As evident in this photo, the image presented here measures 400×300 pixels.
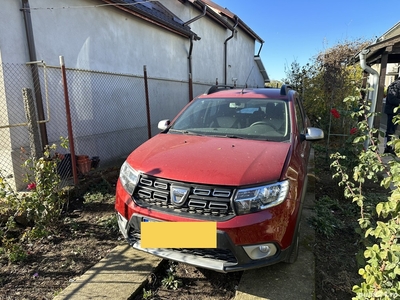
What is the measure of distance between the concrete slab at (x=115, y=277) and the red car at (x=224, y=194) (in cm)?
33

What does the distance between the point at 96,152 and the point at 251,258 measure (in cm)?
460

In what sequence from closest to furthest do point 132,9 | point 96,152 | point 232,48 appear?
1. point 96,152
2. point 132,9
3. point 232,48

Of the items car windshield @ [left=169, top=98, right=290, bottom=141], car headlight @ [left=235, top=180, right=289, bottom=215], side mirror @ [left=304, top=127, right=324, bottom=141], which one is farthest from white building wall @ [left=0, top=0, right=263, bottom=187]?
side mirror @ [left=304, top=127, right=324, bottom=141]

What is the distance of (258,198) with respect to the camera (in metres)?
2.07

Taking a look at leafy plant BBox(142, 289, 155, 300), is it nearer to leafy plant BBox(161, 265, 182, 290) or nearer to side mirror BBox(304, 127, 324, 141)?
leafy plant BBox(161, 265, 182, 290)

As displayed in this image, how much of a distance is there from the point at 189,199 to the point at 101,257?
1361 millimetres

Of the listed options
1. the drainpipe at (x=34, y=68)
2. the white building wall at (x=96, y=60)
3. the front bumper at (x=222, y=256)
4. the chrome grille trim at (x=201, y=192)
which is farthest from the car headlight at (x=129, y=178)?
the drainpipe at (x=34, y=68)

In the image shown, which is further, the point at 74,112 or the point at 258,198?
the point at 74,112

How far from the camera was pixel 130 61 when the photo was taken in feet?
22.8

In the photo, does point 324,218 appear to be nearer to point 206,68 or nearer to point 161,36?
point 161,36

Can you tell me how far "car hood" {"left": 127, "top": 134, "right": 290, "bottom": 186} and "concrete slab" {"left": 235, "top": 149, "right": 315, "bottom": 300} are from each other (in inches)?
38.3

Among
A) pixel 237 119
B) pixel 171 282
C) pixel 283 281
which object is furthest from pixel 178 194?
pixel 237 119

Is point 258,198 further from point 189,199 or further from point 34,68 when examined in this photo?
point 34,68

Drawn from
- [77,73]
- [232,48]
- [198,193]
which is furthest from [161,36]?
[232,48]
